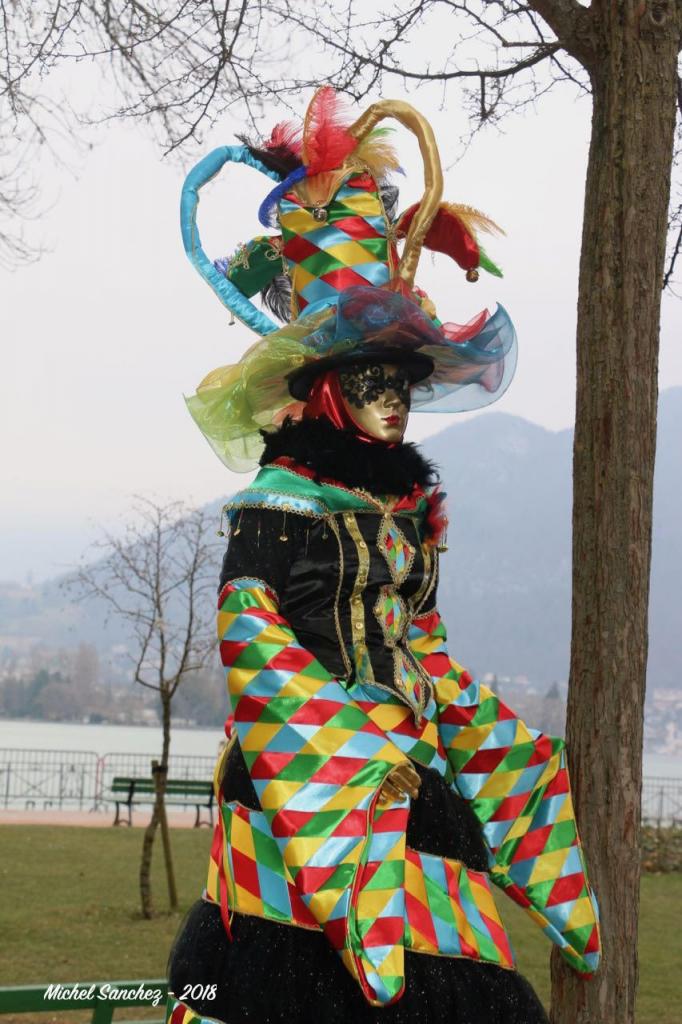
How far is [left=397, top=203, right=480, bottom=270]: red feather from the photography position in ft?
10.5

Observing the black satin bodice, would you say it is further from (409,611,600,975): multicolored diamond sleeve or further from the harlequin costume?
(409,611,600,975): multicolored diamond sleeve

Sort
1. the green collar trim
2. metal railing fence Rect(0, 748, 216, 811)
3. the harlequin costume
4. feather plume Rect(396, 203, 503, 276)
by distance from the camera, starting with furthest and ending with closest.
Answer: metal railing fence Rect(0, 748, 216, 811)
feather plume Rect(396, 203, 503, 276)
the green collar trim
the harlequin costume

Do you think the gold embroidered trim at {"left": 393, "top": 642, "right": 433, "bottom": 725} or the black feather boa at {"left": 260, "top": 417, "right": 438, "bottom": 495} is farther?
the black feather boa at {"left": 260, "top": 417, "right": 438, "bottom": 495}

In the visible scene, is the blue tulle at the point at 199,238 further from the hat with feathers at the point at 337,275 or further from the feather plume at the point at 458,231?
the feather plume at the point at 458,231

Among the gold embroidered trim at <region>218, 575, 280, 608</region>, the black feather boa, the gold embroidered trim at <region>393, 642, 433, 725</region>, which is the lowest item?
the gold embroidered trim at <region>393, 642, 433, 725</region>

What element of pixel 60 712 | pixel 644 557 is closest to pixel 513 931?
pixel 644 557

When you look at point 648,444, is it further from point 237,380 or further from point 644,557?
point 237,380

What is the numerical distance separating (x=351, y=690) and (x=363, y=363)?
83cm

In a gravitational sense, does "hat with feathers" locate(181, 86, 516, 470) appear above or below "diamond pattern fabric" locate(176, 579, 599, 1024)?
above

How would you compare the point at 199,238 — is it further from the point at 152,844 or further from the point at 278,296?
the point at 152,844

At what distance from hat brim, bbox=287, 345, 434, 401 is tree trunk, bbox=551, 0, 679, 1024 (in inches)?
21.0

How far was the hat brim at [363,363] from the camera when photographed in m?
2.85

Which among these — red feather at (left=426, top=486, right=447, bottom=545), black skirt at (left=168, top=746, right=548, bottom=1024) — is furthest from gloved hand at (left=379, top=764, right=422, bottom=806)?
red feather at (left=426, top=486, right=447, bottom=545)

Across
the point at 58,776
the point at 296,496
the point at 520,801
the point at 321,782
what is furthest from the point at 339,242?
the point at 58,776
